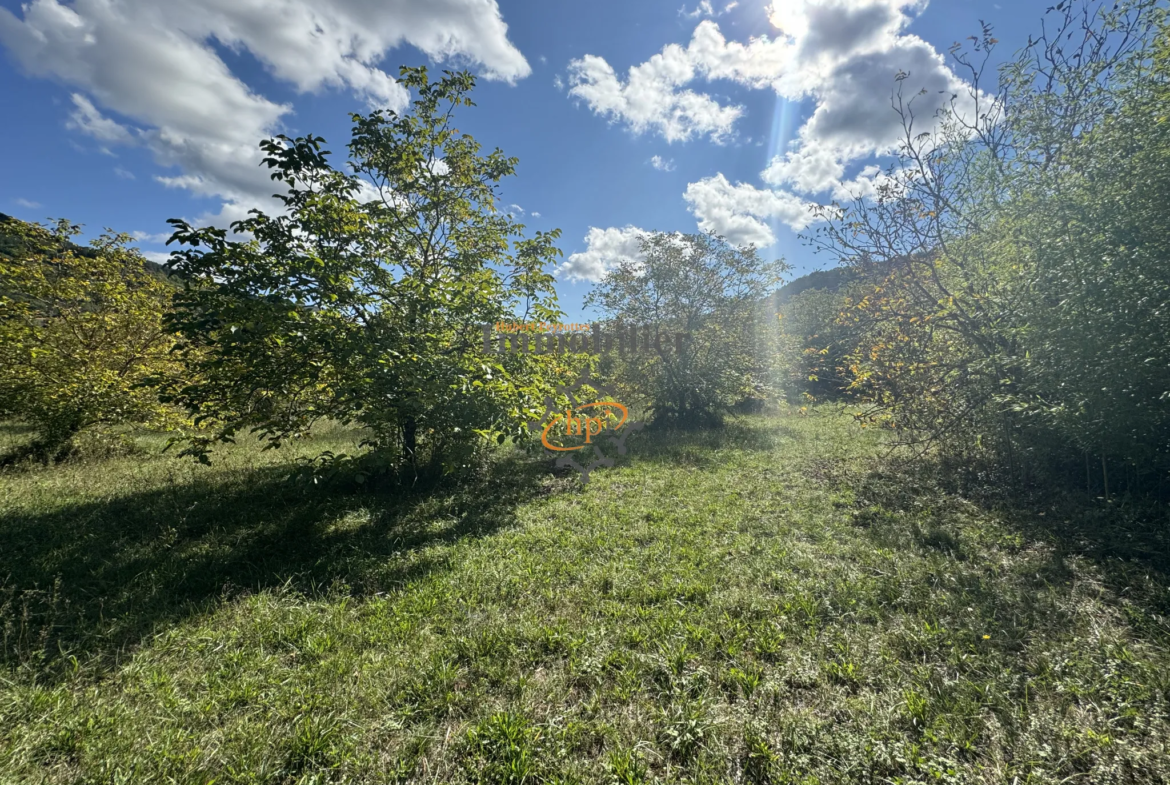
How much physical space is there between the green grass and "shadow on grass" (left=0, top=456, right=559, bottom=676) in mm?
38

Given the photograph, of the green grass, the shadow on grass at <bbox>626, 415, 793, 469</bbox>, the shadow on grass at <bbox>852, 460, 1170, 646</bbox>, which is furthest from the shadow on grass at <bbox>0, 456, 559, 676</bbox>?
the shadow on grass at <bbox>852, 460, 1170, 646</bbox>

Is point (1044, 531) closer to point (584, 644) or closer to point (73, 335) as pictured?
point (584, 644)

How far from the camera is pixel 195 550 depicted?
16.7 ft

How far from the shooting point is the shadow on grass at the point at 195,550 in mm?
3578

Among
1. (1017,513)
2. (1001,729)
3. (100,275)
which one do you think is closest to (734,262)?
(1017,513)

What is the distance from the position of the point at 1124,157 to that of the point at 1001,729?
24.8 feet

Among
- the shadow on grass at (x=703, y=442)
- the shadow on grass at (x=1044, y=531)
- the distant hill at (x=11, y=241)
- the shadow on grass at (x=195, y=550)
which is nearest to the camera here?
the shadow on grass at (x=195, y=550)

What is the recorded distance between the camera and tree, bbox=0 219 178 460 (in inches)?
337

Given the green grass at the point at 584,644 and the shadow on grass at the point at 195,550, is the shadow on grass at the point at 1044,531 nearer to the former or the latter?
the green grass at the point at 584,644

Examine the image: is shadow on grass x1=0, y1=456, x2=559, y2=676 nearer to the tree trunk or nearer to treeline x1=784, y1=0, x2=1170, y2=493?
the tree trunk

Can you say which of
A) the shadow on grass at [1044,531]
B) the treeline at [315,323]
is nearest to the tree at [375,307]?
the treeline at [315,323]

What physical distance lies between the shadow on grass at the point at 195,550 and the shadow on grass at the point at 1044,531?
591 cm

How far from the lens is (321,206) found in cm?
662

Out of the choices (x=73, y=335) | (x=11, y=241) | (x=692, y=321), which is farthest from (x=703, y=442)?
(x=11, y=241)
